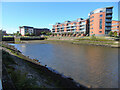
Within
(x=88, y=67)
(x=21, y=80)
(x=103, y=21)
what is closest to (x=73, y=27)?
(x=103, y=21)

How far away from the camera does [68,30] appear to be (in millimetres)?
94125

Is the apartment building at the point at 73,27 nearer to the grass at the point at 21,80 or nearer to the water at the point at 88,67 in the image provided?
the water at the point at 88,67

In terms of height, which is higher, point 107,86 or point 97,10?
point 97,10

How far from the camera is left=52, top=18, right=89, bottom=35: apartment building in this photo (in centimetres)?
7906

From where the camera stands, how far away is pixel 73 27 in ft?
293

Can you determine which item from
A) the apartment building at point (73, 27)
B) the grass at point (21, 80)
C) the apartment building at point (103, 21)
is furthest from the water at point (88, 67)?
the apartment building at point (73, 27)

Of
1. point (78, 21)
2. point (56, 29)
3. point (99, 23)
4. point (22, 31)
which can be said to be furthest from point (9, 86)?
point (22, 31)

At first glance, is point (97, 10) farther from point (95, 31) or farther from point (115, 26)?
point (115, 26)

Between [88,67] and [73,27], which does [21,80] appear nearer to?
[88,67]

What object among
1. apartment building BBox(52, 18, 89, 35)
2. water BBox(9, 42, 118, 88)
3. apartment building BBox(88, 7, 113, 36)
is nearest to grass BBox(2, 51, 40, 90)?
water BBox(9, 42, 118, 88)

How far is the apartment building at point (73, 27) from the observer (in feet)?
259

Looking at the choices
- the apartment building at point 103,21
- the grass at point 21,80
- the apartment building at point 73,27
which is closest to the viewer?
the grass at point 21,80

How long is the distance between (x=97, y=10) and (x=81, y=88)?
67165 mm

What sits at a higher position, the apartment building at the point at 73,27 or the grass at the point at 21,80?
the apartment building at the point at 73,27
